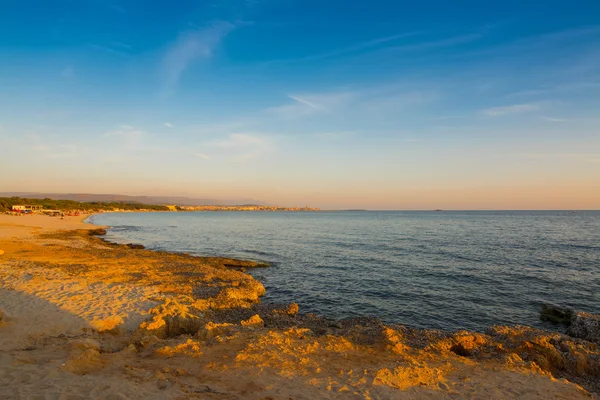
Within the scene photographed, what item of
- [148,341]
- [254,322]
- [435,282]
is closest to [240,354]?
[148,341]

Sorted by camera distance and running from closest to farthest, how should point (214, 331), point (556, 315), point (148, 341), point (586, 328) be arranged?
point (148, 341) → point (214, 331) → point (586, 328) → point (556, 315)

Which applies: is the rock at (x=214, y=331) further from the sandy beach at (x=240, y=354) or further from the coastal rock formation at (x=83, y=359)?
the coastal rock formation at (x=83, y=359)

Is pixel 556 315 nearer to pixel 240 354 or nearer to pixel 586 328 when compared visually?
pixel 586 328

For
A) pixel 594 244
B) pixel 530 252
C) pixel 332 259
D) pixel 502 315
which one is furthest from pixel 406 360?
pixel 594 244

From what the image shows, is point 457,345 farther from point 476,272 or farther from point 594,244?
point 594,244

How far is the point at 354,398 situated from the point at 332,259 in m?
28.4

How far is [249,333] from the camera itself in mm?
12867

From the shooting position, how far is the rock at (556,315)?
17.4 metres

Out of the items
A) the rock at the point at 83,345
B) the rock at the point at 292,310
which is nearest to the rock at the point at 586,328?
the rock at the point at 292,310

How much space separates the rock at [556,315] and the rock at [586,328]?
129 cm

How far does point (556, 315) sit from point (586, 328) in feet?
11.4

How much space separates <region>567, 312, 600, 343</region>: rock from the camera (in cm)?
1434

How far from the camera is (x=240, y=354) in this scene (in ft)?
35.0

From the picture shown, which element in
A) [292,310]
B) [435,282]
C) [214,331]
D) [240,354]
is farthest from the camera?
[435,282]
